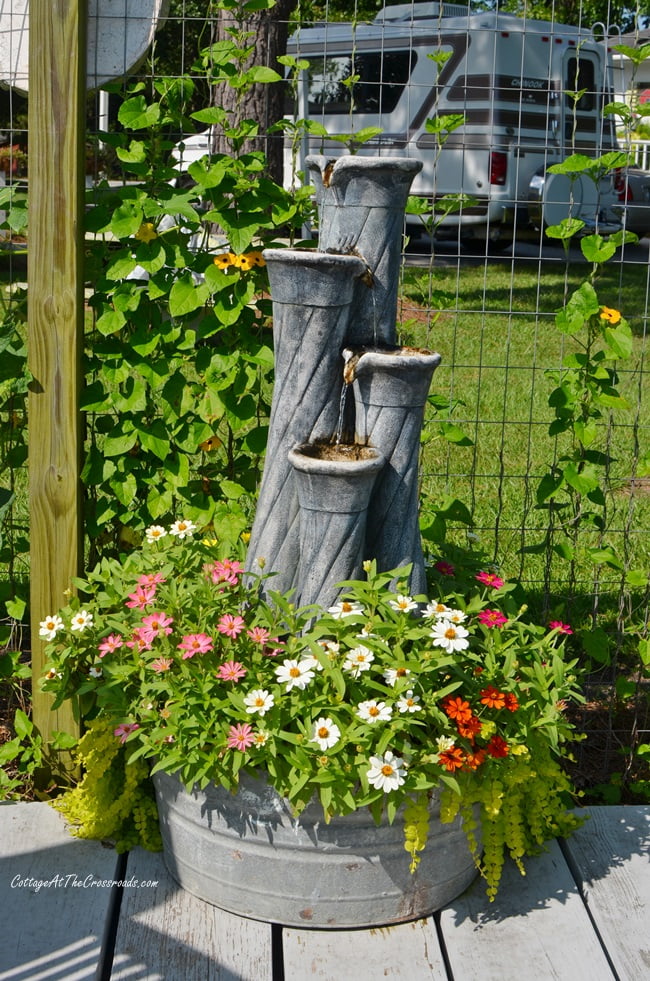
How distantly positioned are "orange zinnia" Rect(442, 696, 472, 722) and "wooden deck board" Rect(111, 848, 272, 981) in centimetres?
59

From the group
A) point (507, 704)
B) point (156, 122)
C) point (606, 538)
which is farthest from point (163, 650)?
point (606, 538)

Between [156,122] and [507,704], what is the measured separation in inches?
60.4

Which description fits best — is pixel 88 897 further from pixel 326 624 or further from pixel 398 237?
pixel 398 237

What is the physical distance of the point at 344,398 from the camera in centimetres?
230

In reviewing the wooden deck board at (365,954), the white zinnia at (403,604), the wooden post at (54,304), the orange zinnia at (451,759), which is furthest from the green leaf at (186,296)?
the wooden deck board at (365,954)

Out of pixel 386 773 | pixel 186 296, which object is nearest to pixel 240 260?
pixel 186 296

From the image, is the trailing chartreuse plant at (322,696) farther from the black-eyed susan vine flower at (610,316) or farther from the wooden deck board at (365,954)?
the black-eyed susan vine flower at (610,316)

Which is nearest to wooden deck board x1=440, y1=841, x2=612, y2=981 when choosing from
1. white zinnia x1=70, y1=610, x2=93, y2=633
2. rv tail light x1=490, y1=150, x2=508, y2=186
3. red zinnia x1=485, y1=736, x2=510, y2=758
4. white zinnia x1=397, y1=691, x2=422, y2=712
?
red zinnia x1=485, y1=736, x2=510, y2=758

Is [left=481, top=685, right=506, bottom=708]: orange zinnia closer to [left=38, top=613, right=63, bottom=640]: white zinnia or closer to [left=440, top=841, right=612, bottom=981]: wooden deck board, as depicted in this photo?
[left=440, top=841, right=612, bottom=981]: wooden deck board

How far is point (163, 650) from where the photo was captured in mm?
2252

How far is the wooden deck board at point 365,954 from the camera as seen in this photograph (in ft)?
6.81

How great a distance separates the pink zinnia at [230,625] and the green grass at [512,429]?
2.66 ft

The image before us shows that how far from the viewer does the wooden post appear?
236 cm

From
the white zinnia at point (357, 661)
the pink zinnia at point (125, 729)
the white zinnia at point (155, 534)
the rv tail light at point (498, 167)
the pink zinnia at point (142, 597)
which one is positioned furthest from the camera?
the rv tail light at point (498, 167)
